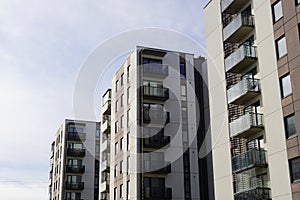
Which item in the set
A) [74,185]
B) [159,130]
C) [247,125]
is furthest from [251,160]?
[74,185]

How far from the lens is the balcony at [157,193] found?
4366cm

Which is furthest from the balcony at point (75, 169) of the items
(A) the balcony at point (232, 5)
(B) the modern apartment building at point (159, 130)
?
(A) the balcony at point (232, 5)

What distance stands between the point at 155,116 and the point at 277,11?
20.0 m

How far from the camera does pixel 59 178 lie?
73188mm

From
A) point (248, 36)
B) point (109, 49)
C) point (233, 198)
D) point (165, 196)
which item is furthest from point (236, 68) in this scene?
point (165, 196)

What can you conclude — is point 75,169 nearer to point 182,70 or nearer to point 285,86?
point 182,70

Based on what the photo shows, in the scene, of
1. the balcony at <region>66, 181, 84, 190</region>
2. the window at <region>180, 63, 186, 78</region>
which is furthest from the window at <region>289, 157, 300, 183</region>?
the balcony at <region>66, 181, 84, 190</region>

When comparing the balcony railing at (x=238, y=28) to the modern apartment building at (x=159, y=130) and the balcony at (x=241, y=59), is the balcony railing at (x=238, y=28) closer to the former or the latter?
the balcony at (x=241, y=59)

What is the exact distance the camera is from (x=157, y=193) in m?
44.0

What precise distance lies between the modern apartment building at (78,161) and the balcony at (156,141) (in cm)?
2603

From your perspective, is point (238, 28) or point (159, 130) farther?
point (159, 130)

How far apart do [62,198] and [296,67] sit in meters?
51.6

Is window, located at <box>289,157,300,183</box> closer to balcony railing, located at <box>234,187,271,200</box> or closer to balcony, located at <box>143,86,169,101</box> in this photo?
balcony railing, located at <box>234,187,271,200</box>

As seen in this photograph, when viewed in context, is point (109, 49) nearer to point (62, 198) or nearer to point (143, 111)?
point (143, 111)
